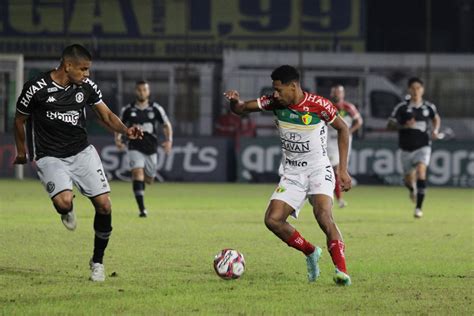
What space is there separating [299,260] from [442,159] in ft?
63.5

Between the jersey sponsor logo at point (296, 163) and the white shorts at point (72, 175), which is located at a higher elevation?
the jersey sponsor logo at point (296, 163)

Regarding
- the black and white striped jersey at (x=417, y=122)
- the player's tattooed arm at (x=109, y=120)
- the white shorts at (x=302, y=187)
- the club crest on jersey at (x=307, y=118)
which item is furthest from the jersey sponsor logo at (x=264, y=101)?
the black and white striped jersey at (x=417, y=122)

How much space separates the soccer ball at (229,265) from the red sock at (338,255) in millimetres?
918

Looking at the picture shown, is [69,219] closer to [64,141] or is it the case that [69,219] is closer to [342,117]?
[64,141]

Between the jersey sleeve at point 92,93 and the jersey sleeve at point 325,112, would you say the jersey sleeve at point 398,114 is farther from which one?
the jersey sleeve at point 92,93

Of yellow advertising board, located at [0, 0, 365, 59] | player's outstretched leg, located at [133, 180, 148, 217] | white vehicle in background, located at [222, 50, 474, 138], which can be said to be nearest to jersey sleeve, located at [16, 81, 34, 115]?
player's outstretched leg, located at [133, 180, 148, 217]

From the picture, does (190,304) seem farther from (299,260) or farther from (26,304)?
(299,260)

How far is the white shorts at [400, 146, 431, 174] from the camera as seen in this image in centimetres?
2148

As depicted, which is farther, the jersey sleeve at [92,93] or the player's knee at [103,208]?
the jersey sleeve at [92,93]

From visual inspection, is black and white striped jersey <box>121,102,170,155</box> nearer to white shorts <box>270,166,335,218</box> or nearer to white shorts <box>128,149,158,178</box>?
white shorts <box>128,149,158,178</box>

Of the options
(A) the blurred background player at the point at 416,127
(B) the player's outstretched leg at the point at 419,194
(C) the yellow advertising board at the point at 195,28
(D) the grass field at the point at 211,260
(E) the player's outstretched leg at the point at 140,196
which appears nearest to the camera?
(D) the grass field at the point at 211,260

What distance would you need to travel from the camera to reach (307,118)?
11.5 metres

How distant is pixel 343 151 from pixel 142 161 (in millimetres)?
9510

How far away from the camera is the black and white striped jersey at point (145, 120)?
20.6 metres
